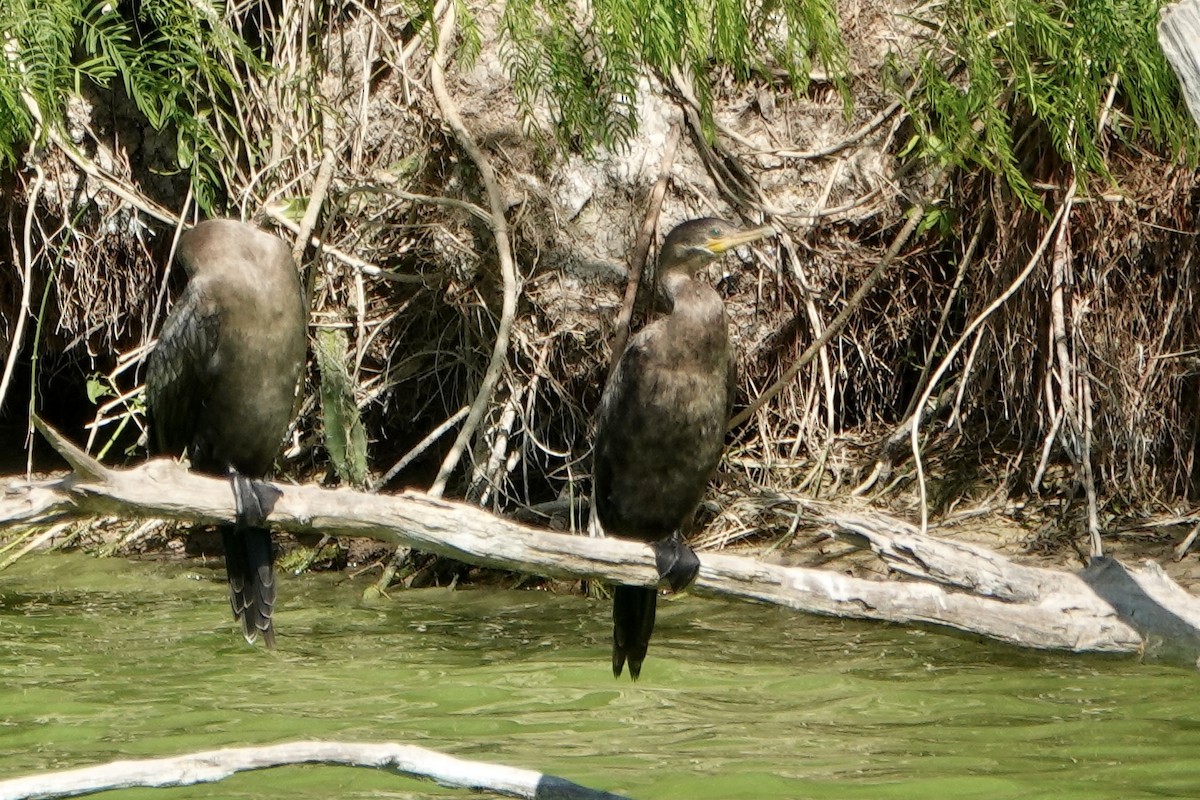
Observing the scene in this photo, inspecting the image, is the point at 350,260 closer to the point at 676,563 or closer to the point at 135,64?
the point at 135,64

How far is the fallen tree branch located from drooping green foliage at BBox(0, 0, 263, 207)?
294 centimetres

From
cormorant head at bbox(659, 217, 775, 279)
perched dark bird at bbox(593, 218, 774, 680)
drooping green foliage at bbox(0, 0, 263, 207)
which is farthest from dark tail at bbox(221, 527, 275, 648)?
drooping green foliage at bbox(0, 0, 263, 207)

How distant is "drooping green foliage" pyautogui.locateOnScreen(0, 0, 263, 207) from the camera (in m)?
5.17

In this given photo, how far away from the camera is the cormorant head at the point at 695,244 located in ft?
16.5

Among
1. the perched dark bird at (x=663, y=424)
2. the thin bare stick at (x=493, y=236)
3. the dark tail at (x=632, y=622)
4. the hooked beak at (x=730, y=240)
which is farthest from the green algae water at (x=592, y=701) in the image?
the hooked beak at (x=730, y=240)

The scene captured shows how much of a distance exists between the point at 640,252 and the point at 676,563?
8.81ft

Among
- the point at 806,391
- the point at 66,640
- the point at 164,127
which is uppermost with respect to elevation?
the point at 164,127

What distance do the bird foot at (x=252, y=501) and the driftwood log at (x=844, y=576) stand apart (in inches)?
11.3

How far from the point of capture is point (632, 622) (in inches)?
175

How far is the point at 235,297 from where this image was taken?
4.58 metres

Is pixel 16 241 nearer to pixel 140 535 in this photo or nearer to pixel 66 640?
pixel 140 535

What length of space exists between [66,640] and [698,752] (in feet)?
8.82

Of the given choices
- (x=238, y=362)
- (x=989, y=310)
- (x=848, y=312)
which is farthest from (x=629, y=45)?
(x=989, y=310)

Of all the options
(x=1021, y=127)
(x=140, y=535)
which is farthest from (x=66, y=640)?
(x=1021, y=127)
